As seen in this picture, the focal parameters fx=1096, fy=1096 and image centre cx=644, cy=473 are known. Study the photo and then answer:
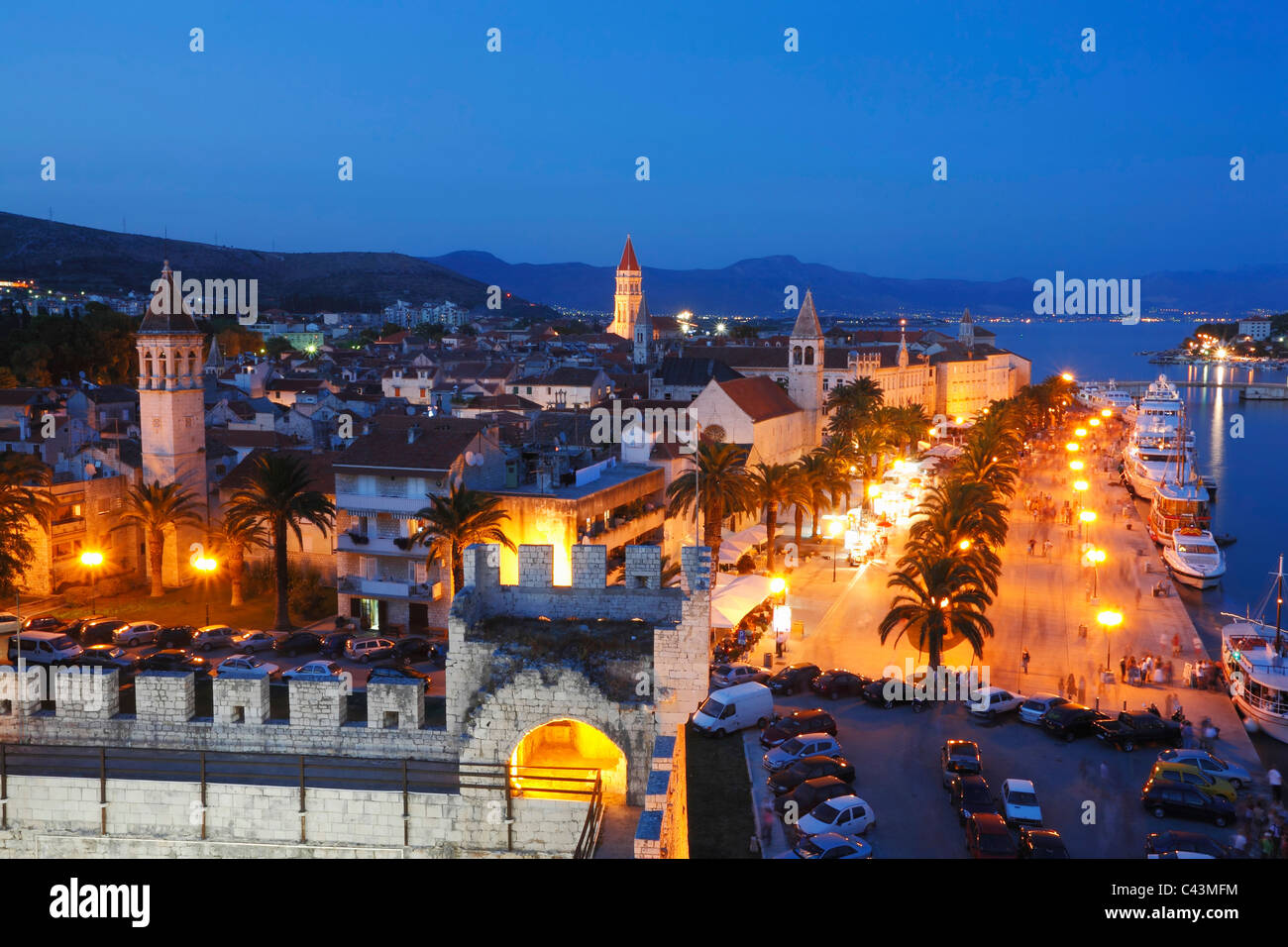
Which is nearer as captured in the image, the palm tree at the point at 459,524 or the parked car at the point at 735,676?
the parked car at the point at 735,676

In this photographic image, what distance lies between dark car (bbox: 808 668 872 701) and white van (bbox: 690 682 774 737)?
7.63 ft

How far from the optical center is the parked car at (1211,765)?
24.6 metres

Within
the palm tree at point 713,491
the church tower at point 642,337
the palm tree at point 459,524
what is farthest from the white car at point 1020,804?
the church tower at point 642,337

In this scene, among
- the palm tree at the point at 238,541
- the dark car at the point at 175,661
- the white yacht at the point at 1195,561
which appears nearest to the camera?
the dark car at the point at 175,661

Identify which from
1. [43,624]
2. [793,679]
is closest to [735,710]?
[793,679]

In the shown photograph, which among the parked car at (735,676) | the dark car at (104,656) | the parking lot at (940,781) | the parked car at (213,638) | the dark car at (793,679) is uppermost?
the dark car at (104,656)

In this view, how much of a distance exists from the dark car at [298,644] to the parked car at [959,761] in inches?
752

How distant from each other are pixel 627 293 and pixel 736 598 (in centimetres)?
14124

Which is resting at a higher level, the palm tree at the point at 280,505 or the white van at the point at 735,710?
the palm tree at the point at 280,505

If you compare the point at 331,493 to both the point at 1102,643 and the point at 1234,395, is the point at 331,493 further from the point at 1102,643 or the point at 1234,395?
the point at 1234,395

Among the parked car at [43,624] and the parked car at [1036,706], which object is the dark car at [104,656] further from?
the parked car at [1036,706]

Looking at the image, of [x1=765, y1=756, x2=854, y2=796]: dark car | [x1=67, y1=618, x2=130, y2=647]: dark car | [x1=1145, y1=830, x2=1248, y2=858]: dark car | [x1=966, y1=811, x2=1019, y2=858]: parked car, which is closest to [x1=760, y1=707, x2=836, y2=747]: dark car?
[x1=765, y1=756, x2=854, y2=796]: dark car

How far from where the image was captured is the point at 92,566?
41.8m
